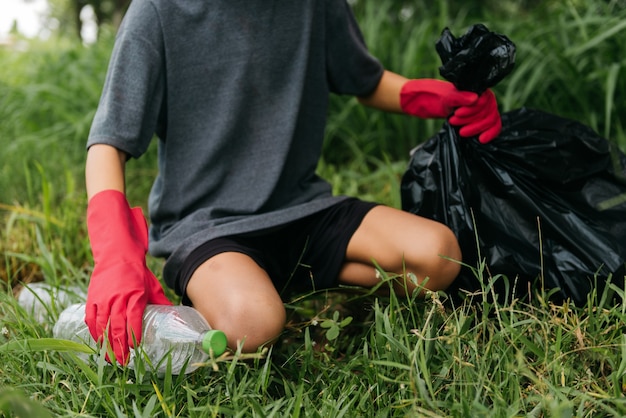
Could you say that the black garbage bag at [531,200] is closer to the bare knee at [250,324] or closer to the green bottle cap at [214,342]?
the bare knee at [250,324]

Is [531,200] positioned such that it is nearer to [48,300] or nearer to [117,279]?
[117,279]

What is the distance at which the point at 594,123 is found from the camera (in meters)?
2.62

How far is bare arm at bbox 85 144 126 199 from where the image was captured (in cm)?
161

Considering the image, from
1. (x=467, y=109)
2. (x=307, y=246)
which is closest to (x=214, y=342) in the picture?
(x=307, y=246)

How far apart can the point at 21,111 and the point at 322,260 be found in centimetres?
281

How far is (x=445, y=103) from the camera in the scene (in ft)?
6.15

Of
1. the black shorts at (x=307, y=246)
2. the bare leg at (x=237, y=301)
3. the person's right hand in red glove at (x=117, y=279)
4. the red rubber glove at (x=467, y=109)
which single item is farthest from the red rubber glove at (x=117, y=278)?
the red rubber glove at (x=467, y=109)

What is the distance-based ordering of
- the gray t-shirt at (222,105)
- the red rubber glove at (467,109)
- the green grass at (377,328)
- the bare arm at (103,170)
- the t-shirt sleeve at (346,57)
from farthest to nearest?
the t-shirt sleeve at (346,57) < the red rubber glove at (467,109) < the gray t-shirt at (222,105) < the bare arm at (103,170) < the green grass at (377,328)

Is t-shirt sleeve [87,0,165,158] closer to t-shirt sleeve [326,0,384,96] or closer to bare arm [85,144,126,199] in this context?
bare arm [85,144,126,199]

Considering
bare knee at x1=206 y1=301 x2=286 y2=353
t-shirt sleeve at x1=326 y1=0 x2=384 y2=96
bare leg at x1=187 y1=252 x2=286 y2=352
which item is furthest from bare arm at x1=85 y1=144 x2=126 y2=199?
t-shirt sleeve at x1=326 y1=0 x2=384 y2=96

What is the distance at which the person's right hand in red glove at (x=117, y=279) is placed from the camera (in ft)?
4.70

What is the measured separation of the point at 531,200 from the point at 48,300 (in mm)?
1401

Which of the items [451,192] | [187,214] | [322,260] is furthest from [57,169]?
[451,192]

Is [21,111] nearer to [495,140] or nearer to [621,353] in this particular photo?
[495,140]
